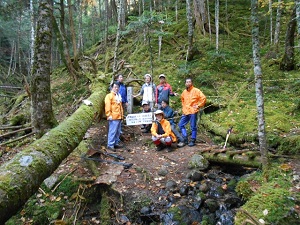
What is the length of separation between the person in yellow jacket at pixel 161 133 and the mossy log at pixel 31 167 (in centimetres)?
265

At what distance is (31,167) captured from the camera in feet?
11.0

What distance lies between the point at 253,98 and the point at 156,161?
5.33 m

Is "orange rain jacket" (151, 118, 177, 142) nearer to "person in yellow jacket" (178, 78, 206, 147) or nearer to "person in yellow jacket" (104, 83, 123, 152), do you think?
"person in yellow jacket" (178, 78, 206, 147)

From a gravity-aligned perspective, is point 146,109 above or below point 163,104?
below

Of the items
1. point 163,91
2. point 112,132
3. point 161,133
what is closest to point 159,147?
point 161,133

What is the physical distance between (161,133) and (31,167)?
463 cm

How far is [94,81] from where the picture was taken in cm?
1105

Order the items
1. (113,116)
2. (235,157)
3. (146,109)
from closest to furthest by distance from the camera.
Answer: (235,157) → (113,116) → (146,109)

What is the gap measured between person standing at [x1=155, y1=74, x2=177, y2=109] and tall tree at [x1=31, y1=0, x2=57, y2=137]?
3.69 metres

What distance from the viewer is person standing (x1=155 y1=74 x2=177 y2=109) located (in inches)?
323

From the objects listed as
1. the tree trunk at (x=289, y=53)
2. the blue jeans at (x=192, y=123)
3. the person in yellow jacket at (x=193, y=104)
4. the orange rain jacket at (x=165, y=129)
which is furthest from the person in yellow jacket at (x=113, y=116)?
the tree trunk at (x=289, y=53)

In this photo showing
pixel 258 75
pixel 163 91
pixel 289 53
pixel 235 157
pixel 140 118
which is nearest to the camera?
pixel 258 75

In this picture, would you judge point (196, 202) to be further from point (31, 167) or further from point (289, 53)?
point (289, 53)

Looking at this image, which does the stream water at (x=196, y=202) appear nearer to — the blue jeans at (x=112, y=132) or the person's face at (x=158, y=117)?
the person's face at (x=158, y=117)
